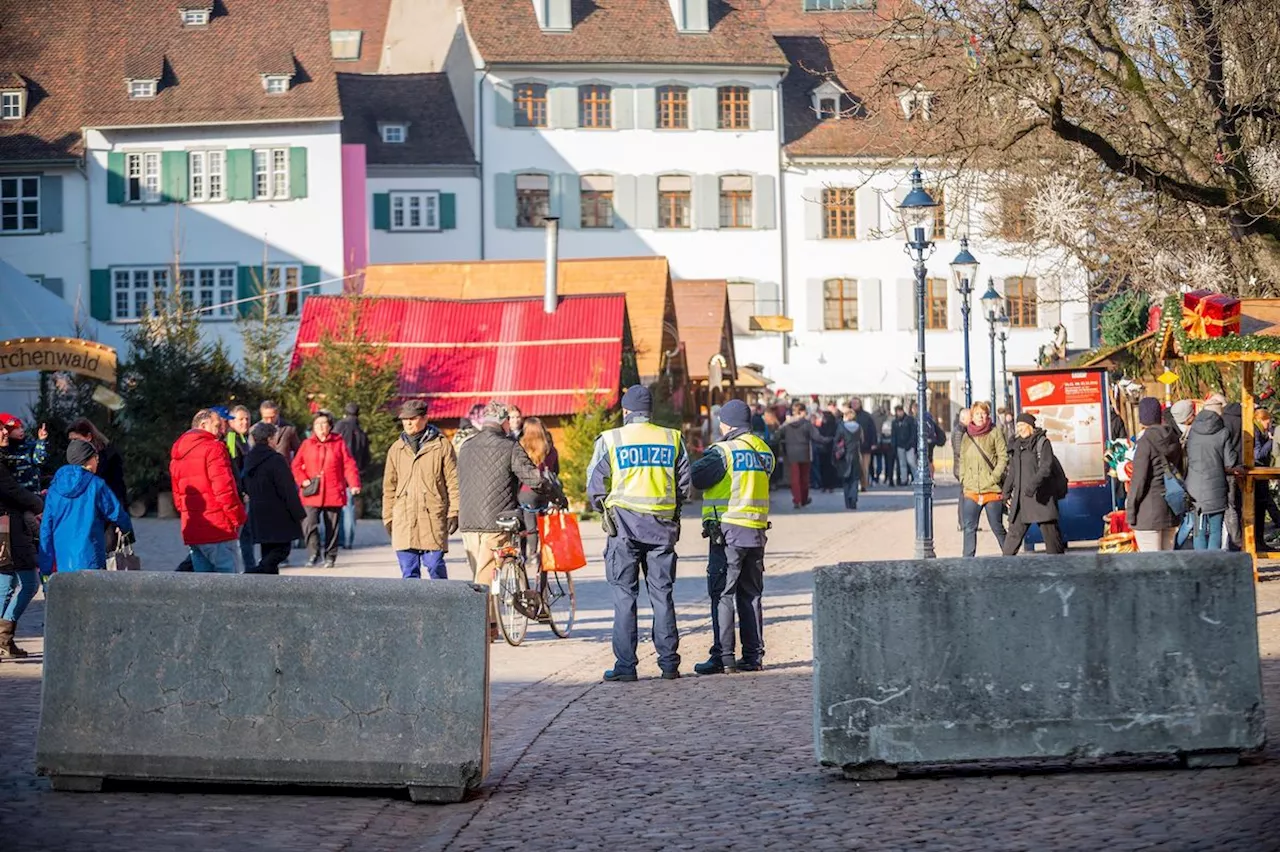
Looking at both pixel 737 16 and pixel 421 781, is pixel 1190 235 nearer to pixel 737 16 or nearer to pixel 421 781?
pixel 421 781

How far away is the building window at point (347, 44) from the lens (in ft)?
239

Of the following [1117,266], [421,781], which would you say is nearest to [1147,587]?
[421,781]

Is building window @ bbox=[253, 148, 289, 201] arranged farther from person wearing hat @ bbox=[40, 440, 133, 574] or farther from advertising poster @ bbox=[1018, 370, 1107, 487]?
person wearing hat @ bbox=[40, 440, 133, 574]

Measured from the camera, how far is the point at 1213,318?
17703 millimetres

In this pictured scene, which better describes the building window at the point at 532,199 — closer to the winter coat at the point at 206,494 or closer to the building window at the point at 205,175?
the building window at the point at 205,175

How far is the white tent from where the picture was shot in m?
31.2

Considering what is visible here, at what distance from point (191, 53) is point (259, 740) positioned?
172ft

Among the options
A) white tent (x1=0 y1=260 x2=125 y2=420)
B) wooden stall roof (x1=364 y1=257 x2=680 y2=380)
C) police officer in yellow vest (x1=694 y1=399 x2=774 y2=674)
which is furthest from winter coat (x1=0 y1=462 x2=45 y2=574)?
wooden stall roof (x1=364 y1=257 x2=680 y2=380)

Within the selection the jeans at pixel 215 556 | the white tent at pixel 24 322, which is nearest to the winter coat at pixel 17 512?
the jeans at pixel 215 556

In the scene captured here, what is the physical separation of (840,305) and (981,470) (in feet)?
145

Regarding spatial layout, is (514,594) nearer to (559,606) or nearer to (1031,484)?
(559,606)

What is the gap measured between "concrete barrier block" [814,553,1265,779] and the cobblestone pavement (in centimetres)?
18

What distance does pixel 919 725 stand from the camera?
8867 mm

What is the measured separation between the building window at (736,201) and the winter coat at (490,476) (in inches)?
1935
